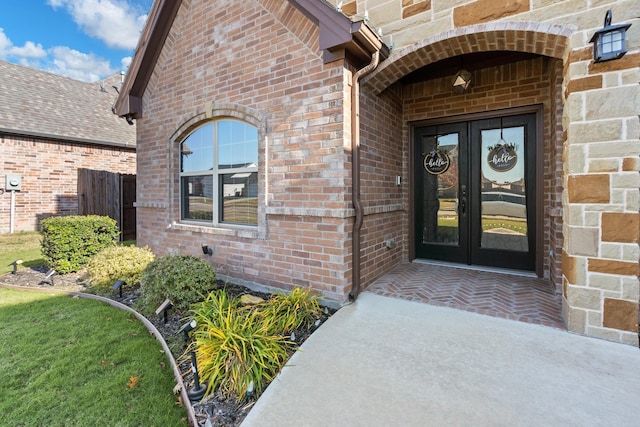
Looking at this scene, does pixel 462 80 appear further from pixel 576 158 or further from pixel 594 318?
pixel 594 318

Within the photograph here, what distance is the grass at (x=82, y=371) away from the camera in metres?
2.33

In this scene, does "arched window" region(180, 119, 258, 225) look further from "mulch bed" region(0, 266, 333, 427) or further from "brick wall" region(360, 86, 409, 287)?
"brick wall" region(360, 86, 409, 287)

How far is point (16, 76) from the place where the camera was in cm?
1219

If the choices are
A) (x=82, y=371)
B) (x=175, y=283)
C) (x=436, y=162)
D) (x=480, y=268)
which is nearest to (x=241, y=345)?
(x=82, y=371)

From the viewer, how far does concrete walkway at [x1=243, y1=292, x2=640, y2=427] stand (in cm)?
202

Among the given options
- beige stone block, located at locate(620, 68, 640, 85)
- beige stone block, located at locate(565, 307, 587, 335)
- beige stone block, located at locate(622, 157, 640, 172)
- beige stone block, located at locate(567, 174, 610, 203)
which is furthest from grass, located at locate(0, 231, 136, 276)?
beige stone block, located at locate(620, 68, 640, 85)

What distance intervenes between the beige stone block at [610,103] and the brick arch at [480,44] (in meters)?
0.59

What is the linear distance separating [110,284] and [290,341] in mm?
3627

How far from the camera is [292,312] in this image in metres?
3.40

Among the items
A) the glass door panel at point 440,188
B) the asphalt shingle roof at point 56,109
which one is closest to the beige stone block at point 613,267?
the glass door panel at point 440,188

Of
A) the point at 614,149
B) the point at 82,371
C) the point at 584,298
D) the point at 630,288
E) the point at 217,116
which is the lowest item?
the point at 82,371

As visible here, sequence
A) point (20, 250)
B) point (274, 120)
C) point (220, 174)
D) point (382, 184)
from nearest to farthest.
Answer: point (274, 120) < point (382, 184) < point (220, 174) < point (20, 250)

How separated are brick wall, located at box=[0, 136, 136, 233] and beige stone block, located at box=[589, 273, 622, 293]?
14008mm

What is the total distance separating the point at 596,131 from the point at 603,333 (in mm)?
1788
